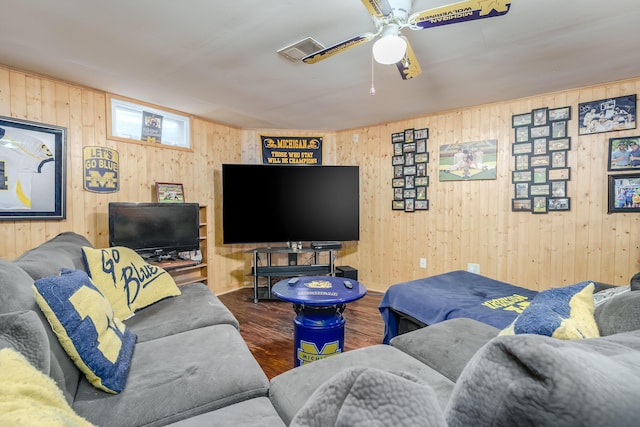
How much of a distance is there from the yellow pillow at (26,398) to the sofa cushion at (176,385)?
1.27ft

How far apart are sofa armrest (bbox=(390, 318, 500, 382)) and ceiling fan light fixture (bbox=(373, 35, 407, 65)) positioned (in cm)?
150

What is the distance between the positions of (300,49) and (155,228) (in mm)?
2317

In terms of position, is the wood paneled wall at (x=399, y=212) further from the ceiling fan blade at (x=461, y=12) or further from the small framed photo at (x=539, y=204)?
the ceiling fan blade at (x=461, y=12)

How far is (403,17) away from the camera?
5.51 ft

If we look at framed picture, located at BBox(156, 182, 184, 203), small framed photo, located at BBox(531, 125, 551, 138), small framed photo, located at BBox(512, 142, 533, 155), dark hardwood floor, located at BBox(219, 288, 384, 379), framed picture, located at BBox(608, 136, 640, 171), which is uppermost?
small framed photo, located at BBox(531, 125, 551, 138)

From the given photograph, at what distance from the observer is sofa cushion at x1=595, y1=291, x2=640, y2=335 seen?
0.84m

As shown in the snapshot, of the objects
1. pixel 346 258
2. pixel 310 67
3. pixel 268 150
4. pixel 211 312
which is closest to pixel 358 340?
pixel 211 312

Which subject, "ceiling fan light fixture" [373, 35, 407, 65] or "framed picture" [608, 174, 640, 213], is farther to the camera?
"framed picture" [608, 174, 640, 213]

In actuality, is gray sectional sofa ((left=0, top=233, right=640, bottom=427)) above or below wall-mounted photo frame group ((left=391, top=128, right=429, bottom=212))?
below

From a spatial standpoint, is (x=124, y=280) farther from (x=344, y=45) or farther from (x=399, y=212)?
(x=399, y=212)

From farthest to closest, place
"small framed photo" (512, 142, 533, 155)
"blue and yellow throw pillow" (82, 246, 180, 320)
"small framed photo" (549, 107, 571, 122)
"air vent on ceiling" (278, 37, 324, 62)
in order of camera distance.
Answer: "small framed photo" (512, 142, 533, 155) < "small framed photo" (549, 107, 571, 122) < "air vent on ceiling" (278, 37, 324, 62) < "blue and yellow throw pillow" (82, 246, 180, 320)

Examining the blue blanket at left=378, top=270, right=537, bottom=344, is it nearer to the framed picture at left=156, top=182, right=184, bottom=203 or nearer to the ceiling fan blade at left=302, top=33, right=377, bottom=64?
the ceiling fan blade at left=302, top=33, right=377, bottom=64

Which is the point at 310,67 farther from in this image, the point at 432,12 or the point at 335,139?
the point at 335,139

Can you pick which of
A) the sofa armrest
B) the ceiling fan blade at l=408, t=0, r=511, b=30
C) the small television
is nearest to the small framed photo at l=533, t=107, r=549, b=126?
the ceiling fan blade at l=408, t=0, r=511, b=30
